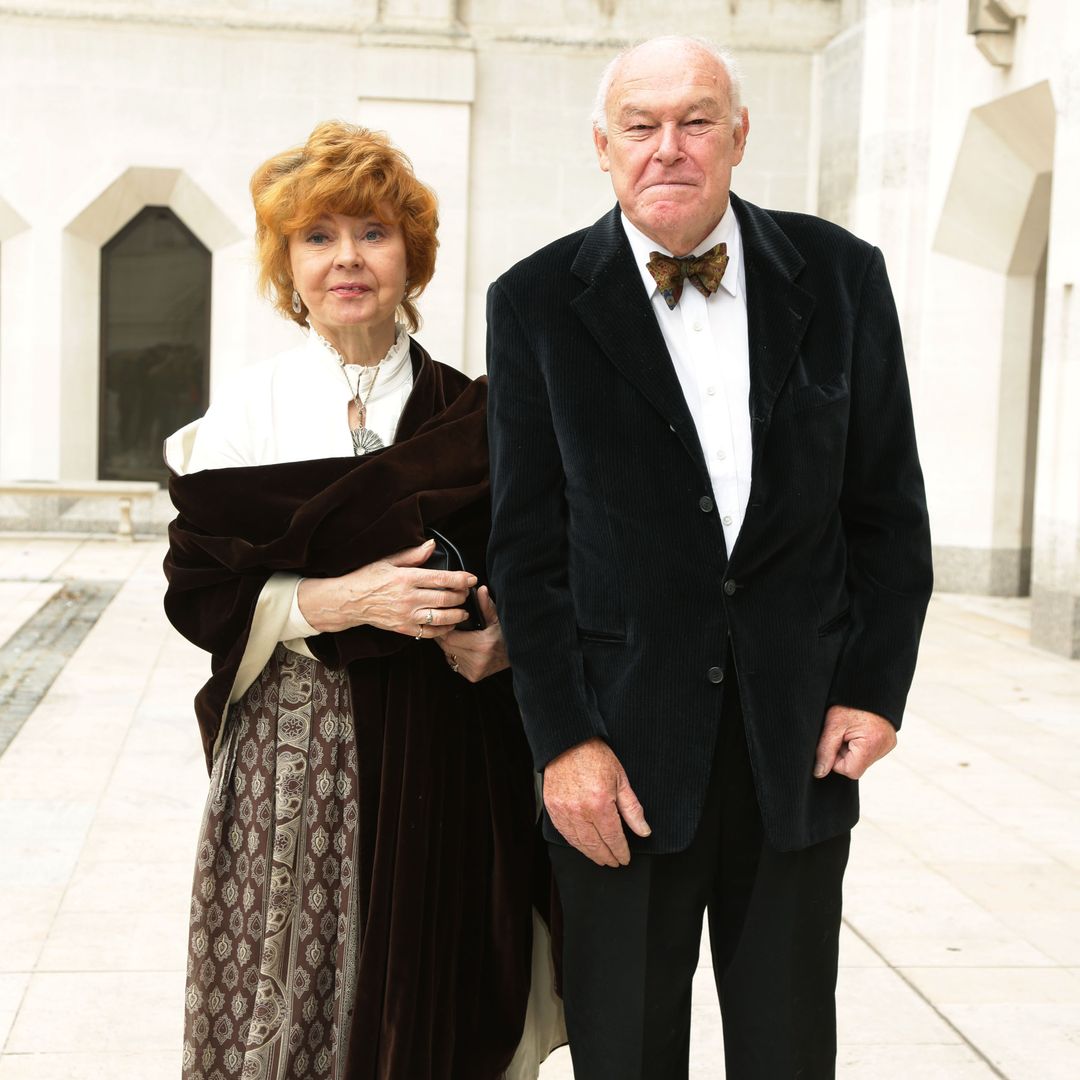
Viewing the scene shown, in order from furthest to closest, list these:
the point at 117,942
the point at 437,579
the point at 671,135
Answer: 1. the point at 117,942
2. the point at 437,579
3. the point at 671,135

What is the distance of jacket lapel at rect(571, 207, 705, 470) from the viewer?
7.44 ft

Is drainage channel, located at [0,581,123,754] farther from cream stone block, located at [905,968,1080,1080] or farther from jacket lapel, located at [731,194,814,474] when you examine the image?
jacket lapel, located at [731,194,814,474]

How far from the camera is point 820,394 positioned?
7.57 ft

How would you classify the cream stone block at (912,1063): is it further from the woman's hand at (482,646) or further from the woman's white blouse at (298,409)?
the woman's white blouse at (298,409)

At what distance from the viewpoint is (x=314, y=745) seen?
2658 mm

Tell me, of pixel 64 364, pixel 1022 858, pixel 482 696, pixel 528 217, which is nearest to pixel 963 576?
pixel 528 217

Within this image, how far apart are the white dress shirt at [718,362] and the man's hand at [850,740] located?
33 centimetres

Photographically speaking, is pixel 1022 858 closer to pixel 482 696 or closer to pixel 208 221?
pixel 482 696

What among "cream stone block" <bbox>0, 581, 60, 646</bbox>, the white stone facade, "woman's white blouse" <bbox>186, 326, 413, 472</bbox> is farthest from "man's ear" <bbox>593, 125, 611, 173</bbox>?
the white stone facade

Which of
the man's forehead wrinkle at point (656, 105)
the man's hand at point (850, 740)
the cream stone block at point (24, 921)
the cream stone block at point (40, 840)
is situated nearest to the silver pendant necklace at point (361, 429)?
the man's forehead wrinkle at point (656, 105)

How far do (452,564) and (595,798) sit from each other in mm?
515

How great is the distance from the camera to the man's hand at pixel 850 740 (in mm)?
2355

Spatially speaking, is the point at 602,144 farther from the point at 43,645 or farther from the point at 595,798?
the point at 43,645

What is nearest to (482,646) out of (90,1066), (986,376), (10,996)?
(90,1066)
